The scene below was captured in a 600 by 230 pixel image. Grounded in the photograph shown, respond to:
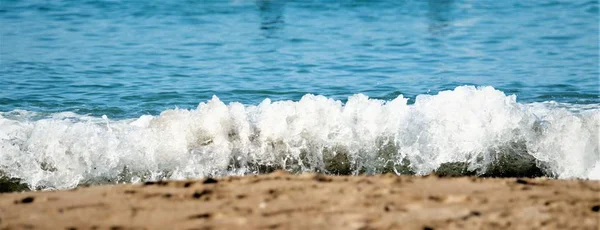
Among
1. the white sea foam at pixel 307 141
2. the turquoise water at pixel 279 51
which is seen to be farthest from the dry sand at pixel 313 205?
the turquoise water at pixel 279 51

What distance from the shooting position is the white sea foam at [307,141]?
7.07 metres

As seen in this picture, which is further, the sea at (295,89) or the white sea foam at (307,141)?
the sea at (295,89)

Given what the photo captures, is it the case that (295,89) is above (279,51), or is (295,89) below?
below

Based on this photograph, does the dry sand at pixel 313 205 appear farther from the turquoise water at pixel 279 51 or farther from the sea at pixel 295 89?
the turquoise water at pixel 279 51

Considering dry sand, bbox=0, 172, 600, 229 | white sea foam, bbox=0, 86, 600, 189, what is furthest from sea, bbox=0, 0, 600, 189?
dry sand, bbox=0, 172, 600, 229

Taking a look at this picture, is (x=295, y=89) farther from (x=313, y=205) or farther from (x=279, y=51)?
(x=313, y=205)

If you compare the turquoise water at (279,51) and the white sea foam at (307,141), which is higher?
the turquoise water at (279,51)

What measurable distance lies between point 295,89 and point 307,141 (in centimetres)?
297

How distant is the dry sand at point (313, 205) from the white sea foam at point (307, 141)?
226 cm

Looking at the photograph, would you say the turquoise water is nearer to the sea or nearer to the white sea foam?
the sea

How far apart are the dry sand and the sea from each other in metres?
2.32

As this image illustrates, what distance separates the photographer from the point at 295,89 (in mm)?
10242

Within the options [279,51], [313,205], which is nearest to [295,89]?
[279,51]

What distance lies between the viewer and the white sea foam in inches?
278
